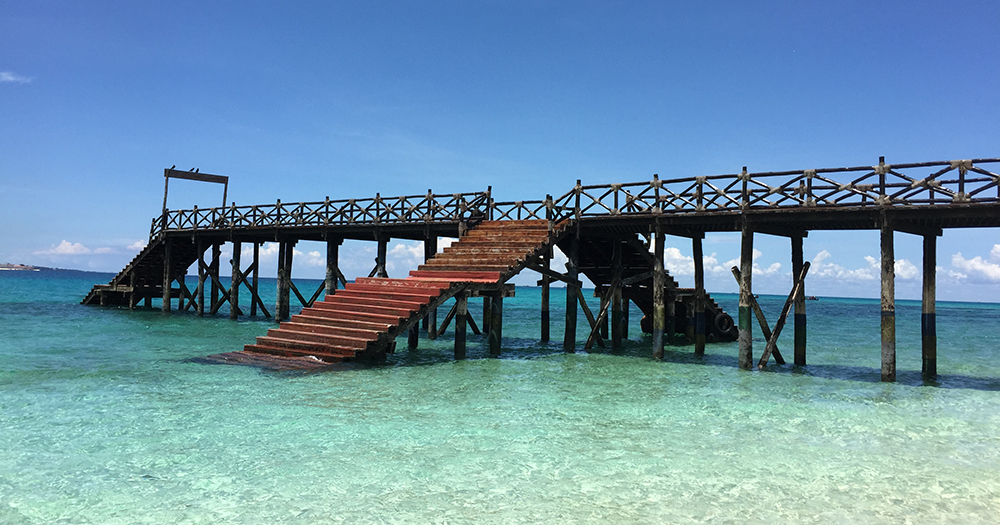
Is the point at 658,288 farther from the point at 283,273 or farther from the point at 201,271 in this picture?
the point at 201,271

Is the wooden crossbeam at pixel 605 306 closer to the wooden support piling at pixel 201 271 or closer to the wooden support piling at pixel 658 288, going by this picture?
the wooden support piling at pixel 658 288

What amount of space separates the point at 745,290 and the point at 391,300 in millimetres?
9188

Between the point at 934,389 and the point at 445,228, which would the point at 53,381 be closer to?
the point at 445,228

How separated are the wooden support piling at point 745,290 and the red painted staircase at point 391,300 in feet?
18.6

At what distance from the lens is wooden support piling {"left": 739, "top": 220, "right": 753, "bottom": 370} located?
17.5 meters

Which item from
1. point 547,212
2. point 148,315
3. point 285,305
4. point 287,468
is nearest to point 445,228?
point 547,212

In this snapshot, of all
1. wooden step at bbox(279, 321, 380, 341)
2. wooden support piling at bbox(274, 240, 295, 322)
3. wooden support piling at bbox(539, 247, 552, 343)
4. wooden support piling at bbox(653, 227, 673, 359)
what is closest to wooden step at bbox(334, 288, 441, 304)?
wooden step at bbox(279, 321, 380, 341)

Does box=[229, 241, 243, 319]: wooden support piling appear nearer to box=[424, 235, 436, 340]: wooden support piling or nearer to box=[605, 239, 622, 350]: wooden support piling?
box=[424, 235, 436, 340]: wooden support piling

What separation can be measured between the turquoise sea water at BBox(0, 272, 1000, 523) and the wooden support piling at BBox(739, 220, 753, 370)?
3.22ft

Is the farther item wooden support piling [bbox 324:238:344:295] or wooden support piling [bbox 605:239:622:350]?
wooden support piling [bbox 324:238:344:295]

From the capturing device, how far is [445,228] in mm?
24156

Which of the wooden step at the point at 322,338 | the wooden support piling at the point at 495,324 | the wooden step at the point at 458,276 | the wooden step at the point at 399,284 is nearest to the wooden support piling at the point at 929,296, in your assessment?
the wooden support piling at the point at 495,324

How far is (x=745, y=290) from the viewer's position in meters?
17.5

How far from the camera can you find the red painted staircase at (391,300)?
1616cm
